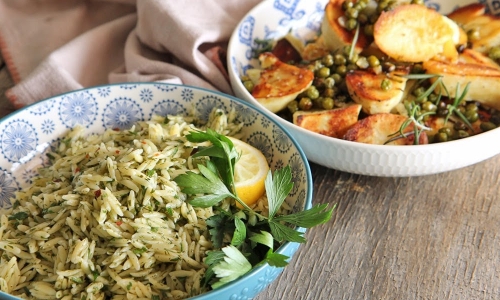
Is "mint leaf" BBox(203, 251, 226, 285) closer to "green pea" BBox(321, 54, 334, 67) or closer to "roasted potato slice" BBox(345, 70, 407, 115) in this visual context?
"roasted potato slice" BBox(345, 70, 407, 115)

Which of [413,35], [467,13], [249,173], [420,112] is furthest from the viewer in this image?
[467,13]

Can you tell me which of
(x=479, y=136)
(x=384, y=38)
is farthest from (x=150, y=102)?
(x=479, y=136)

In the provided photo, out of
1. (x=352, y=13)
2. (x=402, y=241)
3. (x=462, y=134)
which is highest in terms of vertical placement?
(x=352, y=13)

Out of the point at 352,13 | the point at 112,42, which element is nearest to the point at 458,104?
the point at 352,13

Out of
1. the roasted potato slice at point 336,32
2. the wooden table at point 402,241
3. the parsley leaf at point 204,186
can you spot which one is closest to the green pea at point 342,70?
the roasted potato slice at point 336,32

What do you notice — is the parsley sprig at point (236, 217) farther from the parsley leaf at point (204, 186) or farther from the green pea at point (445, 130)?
the green pea at point (445, 130)

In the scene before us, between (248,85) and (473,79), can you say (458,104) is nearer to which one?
(473,79)

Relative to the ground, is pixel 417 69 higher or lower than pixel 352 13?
lower

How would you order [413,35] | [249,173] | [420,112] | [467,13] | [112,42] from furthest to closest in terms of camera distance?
[112,42]
[467,13]
[413,35]
[420,112]
[249,173]

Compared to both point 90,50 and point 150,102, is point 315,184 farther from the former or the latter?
point 90,50
